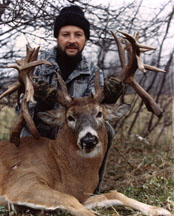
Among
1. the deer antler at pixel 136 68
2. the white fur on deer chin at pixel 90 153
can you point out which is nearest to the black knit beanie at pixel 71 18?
the deer antler at pixel 136 68

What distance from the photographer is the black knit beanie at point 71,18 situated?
5.57 m

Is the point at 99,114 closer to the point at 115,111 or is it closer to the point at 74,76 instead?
the point at 115,111

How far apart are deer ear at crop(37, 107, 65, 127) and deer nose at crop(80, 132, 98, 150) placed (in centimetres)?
91

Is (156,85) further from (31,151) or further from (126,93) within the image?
(31,151)

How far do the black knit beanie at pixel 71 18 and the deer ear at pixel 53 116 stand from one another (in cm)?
142

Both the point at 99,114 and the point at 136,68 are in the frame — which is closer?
the point at 99,114

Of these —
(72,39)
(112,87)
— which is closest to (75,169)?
(112,87)

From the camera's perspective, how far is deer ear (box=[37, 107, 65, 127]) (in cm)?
501

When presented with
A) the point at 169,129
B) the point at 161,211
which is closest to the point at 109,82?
the point at 161,211

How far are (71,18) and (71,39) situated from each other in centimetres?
33

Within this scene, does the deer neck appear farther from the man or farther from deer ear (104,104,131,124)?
the man

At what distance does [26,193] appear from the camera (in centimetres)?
418

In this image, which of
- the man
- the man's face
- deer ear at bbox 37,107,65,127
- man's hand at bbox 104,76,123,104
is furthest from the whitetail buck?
the man's face

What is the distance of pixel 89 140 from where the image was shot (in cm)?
414
